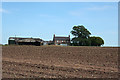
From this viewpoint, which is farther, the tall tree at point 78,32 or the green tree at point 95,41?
the green tree at point 95,41

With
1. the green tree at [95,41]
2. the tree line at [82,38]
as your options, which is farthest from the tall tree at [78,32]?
the green tree at [95,41]

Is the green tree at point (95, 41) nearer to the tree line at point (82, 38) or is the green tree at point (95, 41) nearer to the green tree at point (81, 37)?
the tree line at point (82, 38)

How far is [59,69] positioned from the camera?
10.3 metres

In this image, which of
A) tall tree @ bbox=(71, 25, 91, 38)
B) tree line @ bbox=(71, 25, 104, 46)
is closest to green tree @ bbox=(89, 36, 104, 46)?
tree line @ bbox=(71, 25, 104, 46)

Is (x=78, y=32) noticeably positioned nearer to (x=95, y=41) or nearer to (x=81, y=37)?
(x=81, y=37)

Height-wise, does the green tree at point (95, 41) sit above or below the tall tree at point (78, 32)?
below

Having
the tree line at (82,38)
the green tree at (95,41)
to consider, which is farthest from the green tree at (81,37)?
the green tree at (95,41)

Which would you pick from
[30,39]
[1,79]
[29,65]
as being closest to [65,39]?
[30,39]

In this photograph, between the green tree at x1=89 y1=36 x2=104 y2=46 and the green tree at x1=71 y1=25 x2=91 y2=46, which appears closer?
the green tree at x1=71 y1=25 x2=91 y2=46

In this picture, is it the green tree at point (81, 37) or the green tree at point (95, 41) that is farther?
the green tree at point (95, 41)

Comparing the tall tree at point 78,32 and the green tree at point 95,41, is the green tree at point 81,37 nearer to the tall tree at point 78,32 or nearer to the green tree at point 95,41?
the tall tree at point 78,32

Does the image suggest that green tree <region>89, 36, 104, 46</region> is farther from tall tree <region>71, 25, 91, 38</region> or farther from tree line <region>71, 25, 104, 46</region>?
tall tree <region>71, 25, 91, 38</region>

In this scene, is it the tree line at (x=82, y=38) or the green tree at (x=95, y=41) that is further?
the green tree at (x=95, y=41)

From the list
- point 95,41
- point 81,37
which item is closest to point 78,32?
point 81,37
